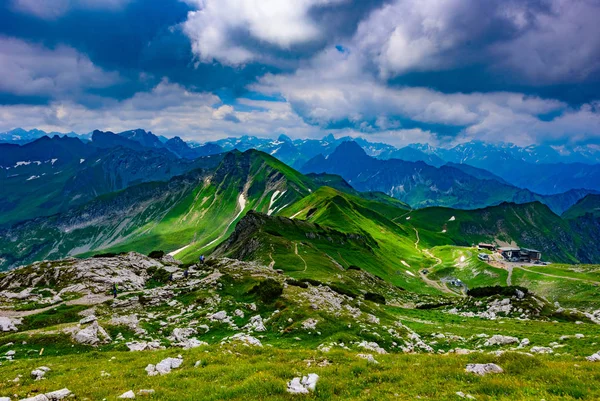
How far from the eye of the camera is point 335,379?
15.9 m

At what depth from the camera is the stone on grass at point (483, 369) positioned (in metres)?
15.8

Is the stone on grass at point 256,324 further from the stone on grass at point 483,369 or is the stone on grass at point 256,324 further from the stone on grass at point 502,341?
the stone on grass at point 483,369

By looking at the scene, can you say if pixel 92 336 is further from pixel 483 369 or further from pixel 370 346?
pixel 483 369

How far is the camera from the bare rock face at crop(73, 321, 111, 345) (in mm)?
32438

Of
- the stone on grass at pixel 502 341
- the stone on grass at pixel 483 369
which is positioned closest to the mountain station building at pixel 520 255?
the stone on grass at pixel 502 341

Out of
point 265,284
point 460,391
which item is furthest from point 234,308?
point 460,391

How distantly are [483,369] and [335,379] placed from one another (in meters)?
7.49

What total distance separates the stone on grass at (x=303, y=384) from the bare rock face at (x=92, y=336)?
2705 cm

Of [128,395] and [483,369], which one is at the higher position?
[483,369]

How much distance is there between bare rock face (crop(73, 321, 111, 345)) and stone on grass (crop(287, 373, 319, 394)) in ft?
88.7

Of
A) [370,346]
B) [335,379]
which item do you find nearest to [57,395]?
[335,379]

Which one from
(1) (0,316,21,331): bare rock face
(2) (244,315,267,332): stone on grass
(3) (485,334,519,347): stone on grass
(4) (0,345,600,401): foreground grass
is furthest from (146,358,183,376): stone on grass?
(1) (0,316,21,331): bare rock face

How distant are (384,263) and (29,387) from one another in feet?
533

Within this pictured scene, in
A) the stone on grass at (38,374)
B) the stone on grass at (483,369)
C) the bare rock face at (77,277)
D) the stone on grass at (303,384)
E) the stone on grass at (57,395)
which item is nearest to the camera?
the stone on grass at (303,384)
